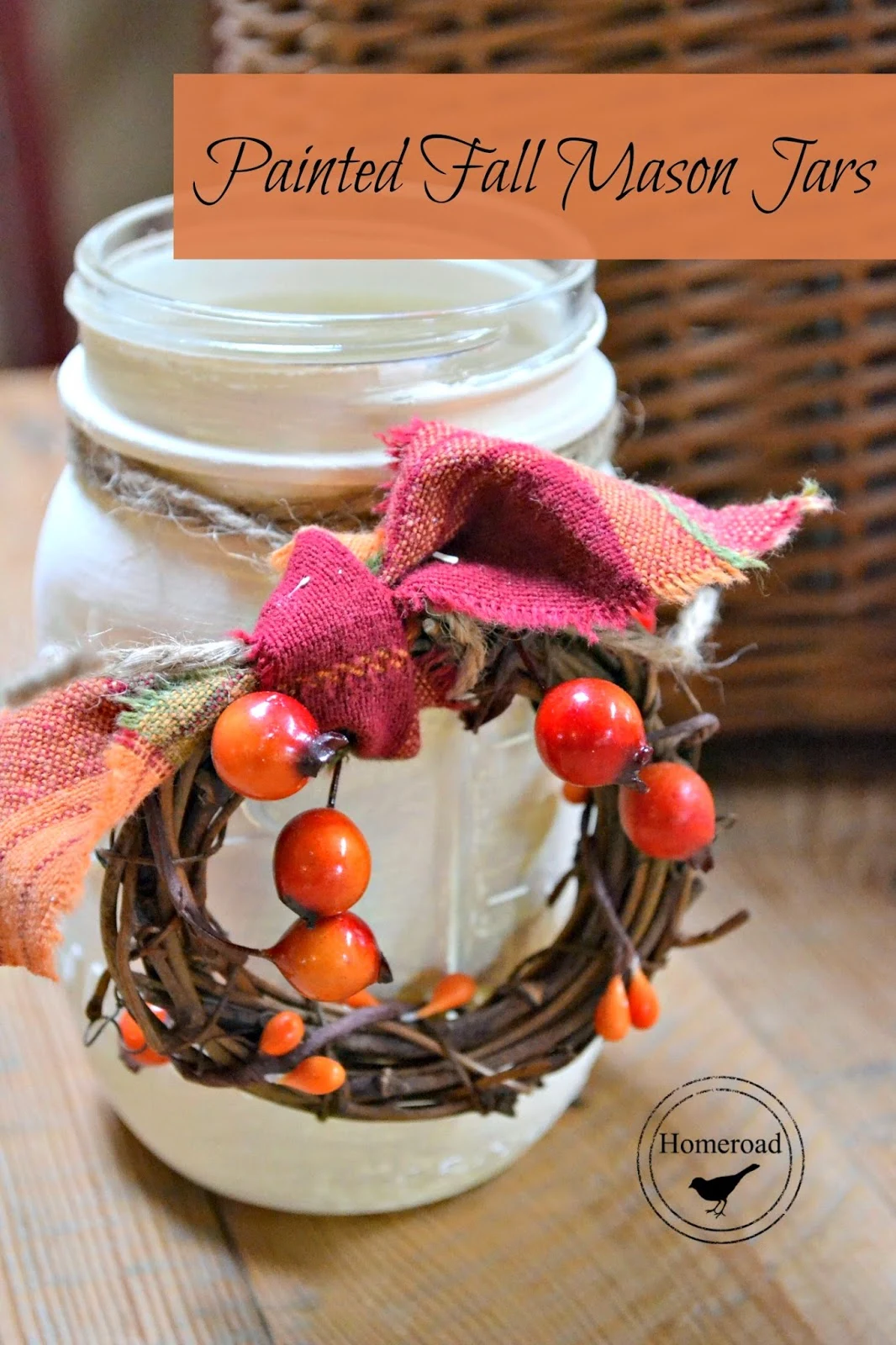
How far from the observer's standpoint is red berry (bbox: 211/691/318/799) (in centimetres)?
31

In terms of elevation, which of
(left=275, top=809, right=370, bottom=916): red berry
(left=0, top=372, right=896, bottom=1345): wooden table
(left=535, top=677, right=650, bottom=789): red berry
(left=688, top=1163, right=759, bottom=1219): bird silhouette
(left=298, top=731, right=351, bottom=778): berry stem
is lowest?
(left=0, top=372, right=896, bottom=1345): wooden table

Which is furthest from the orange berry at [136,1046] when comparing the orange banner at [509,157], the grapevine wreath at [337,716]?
the orange banner at [509,157]

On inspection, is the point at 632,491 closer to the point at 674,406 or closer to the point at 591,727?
the point at 591,727

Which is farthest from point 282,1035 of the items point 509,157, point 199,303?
point 509,157

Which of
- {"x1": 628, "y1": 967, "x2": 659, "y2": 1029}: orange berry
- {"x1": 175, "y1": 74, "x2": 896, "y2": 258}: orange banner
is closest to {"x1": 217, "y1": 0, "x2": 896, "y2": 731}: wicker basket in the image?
{"x1": 175, "y1": 74, "x2": 896, "y2": 258}: orange banner

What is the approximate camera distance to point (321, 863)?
33cm

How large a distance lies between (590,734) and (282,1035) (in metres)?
0.14

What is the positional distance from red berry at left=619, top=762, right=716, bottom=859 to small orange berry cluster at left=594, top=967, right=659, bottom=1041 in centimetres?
6

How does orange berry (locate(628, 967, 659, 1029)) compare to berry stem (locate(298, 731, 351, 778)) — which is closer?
berry stem (locate(298, 731, 351, 778))

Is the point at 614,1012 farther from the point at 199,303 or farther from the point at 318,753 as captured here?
the point at 199,303

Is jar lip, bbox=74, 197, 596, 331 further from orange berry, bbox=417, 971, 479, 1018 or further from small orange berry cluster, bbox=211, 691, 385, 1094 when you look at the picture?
orange berry, bbox=417, 971, 479, 1018

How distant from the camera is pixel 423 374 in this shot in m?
0.38

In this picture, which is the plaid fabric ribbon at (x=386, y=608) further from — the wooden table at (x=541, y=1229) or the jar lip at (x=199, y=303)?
the wooden table at (x=541, y=1229)

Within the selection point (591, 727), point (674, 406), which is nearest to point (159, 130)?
point (674, 406)
